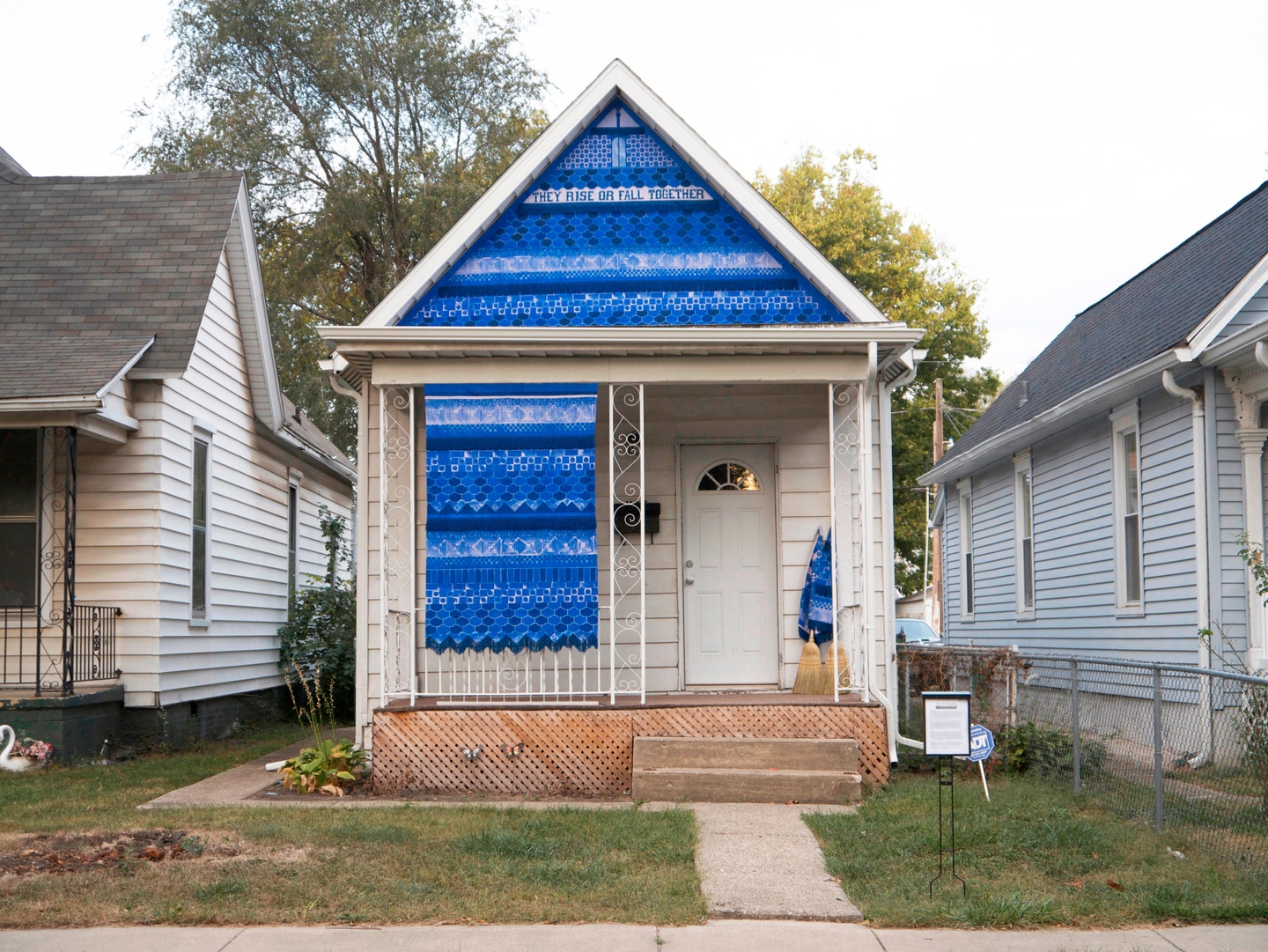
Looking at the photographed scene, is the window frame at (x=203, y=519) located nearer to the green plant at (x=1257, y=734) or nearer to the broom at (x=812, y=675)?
the broom at (x=812, y=675)

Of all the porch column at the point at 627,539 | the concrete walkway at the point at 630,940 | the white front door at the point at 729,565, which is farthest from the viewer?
the white front door at the point at 729,565

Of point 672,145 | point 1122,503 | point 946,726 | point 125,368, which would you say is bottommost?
point 946,726

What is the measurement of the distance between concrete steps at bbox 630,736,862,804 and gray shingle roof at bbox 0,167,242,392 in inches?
239

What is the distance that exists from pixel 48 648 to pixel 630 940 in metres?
7.99

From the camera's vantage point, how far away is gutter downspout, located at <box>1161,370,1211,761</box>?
10414 mm

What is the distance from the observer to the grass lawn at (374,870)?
5.67 m

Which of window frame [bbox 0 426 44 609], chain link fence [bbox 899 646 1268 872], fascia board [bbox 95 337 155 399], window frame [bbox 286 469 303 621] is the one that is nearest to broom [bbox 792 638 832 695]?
chain link fence [bbox 899 646 1268 872]

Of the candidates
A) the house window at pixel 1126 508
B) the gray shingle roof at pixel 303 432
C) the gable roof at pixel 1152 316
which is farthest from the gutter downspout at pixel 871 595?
the gray shingle roof at pixel 303 432

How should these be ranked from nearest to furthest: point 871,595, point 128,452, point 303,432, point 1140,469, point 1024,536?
point 871,595 → point 128,452 → point 1140,469 → point 1024,536 → point 303,432

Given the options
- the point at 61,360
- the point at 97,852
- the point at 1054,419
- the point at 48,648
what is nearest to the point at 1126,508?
the point at 1054,419

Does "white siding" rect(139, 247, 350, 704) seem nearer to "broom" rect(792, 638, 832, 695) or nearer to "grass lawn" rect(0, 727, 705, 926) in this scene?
"grass lawn" rect(0, 727, 705, 926)

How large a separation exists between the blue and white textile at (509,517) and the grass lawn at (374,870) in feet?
5.77

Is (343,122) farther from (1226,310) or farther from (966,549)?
(1226,310)

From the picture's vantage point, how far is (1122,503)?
496 inches
